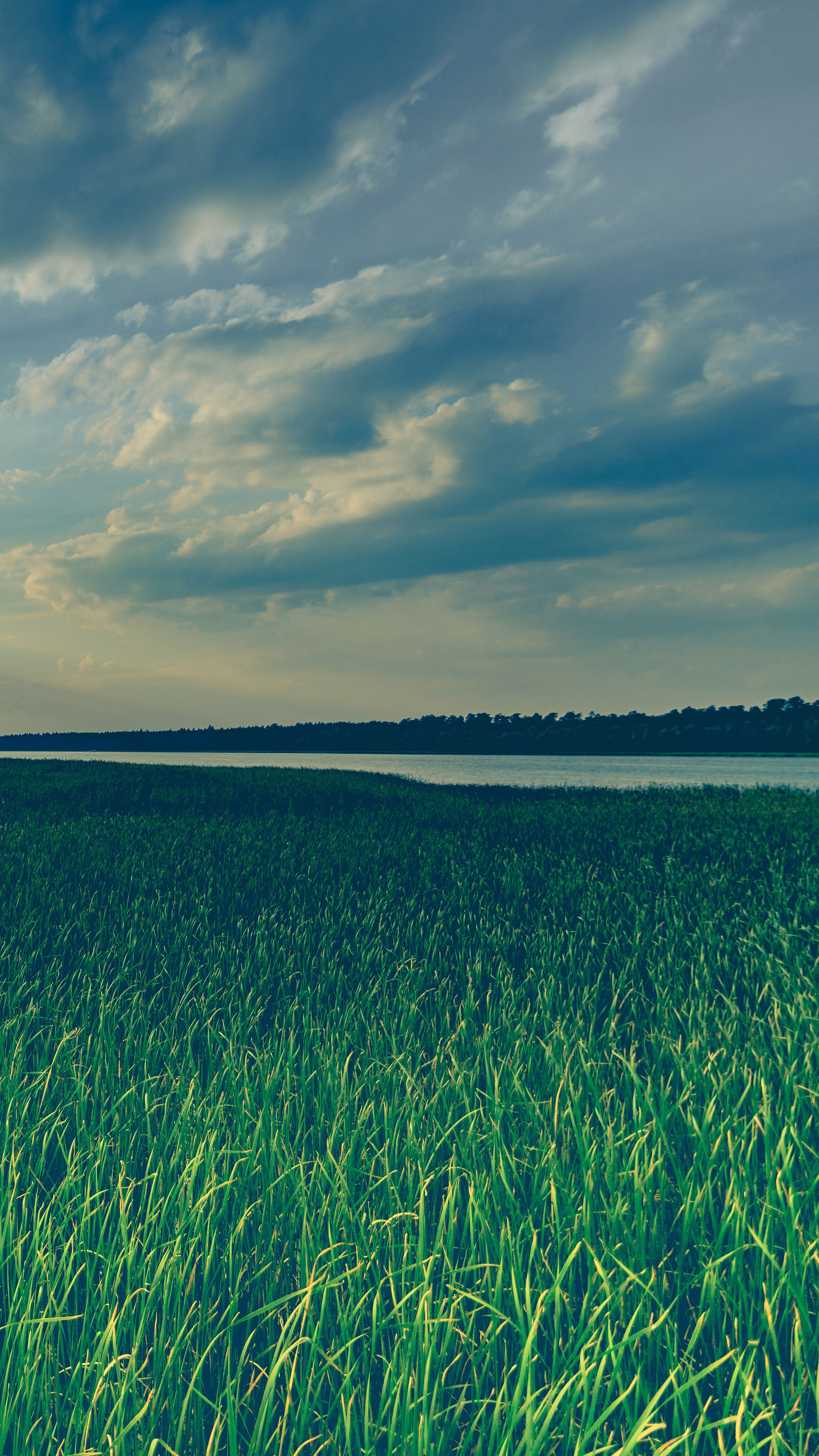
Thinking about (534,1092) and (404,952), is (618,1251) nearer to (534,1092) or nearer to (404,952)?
(534,1092)

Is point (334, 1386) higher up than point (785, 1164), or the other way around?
point (785, 1164)

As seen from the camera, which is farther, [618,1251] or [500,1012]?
[500,1012]

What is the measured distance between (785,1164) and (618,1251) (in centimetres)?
59

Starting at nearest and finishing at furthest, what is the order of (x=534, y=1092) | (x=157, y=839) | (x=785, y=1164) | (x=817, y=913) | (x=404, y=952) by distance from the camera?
(x=785, y=1164)
(x=534, y=1092)
(x=404, y=952)
(x=817, y=913)
(x=157, y=839)

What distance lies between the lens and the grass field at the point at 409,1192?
1.50 meters

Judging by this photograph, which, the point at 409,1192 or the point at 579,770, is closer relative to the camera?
the point at 409,1192

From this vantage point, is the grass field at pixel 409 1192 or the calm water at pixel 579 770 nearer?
the grass field at pixel 409 1192

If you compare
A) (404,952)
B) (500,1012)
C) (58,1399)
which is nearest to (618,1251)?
(58,1399)

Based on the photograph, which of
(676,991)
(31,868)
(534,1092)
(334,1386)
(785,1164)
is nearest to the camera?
(334,1386)

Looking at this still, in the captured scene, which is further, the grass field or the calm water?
the calm water

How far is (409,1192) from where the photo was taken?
211cm

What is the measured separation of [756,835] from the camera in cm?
1213

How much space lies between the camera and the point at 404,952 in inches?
211

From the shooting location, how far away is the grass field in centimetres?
150
